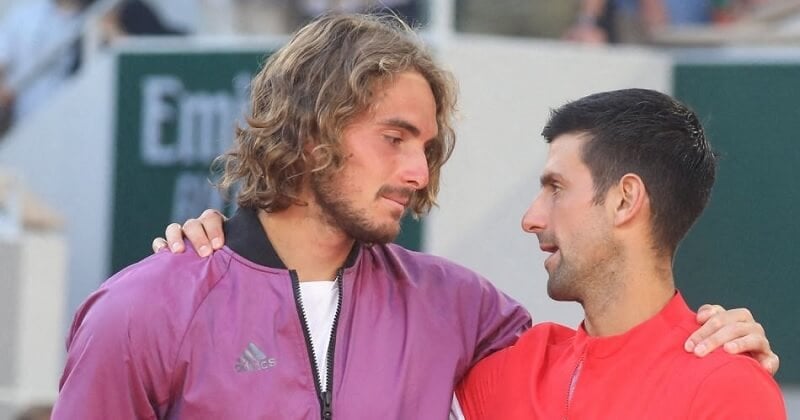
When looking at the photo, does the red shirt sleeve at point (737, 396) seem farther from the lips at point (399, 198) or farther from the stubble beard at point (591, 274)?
the lips at point (399, 198)

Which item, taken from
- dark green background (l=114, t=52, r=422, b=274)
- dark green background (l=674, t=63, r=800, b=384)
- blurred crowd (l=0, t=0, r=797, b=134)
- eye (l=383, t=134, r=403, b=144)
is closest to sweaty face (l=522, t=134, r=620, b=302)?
eye (l=383, t=134, r=403, b=144)

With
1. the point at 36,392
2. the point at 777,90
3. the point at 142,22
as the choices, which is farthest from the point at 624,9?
the point at 36,392

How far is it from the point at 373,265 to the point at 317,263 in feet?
0.56

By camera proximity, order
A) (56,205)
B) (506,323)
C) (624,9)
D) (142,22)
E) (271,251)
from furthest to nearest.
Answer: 1. (56,205)
2. (142,22)
3. (624,9)
4. (506,323)
5. (271,251)

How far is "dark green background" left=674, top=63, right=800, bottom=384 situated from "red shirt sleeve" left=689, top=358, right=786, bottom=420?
17.0ft

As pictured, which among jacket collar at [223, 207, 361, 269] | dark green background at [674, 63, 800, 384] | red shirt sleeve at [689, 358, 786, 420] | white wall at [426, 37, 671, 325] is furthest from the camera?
dark green background at [674, 63, 800, 384]

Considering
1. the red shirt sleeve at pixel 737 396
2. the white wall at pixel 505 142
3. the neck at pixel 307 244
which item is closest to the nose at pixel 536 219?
the neck at pixel 307 244

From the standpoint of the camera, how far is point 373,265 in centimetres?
371

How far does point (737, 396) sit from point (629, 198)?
53 centimetres

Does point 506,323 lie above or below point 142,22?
below

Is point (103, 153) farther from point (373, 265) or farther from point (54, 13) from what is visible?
point (373, 265)

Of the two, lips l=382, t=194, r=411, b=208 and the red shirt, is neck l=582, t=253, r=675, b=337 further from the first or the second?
lips l=382, t=194, r=411, b=208

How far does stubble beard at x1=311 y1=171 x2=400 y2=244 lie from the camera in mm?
3529

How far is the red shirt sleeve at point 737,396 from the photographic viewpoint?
10.2 feet
